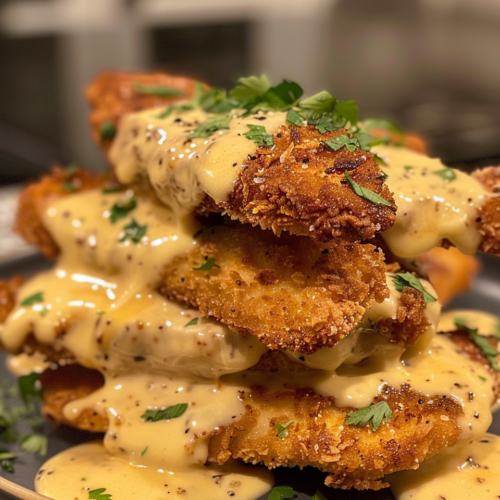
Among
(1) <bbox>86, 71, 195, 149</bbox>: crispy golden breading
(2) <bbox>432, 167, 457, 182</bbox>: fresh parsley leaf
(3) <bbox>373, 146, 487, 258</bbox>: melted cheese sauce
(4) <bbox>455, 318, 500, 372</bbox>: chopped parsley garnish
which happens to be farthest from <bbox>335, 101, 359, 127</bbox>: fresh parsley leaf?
(1) <bbox>86, 71, 195, 149</bbox>: crispy golden breading

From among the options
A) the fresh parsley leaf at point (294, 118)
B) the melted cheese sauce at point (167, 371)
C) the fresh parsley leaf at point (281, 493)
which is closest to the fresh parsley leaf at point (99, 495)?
the melted cheese sauce at point (167, 371)

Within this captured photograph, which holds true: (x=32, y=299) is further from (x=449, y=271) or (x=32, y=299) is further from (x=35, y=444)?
(x=449, y=271)

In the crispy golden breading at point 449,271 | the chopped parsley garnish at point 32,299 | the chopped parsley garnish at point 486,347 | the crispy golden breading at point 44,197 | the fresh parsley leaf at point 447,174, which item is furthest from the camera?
the crispy golden breading at point 449,271

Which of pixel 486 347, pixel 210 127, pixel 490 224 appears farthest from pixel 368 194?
pixel 486 347

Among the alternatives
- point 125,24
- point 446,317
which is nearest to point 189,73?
point 125,24

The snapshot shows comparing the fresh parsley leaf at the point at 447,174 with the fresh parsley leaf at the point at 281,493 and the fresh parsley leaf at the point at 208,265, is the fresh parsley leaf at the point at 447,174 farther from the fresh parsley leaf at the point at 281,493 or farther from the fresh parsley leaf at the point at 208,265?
the fresh parsley leaf at the point at 281,493
